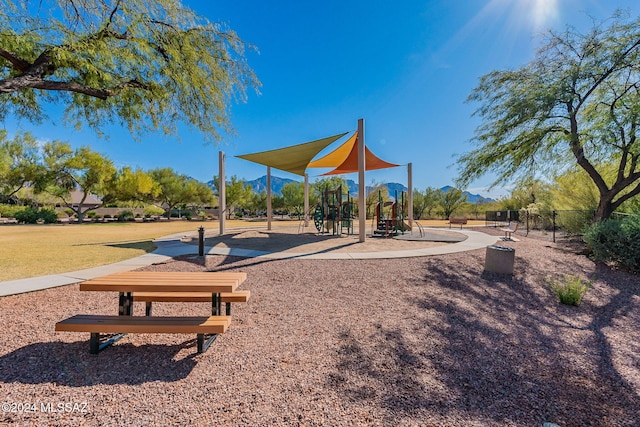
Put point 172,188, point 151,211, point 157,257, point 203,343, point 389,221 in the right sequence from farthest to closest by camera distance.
Result: point 151,211 → point 172,188 → point 389,221 → point 157,257 → point 203,343

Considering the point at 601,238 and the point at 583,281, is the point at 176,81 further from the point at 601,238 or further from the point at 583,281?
the point at 601,238

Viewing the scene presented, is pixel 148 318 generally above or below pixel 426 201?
below

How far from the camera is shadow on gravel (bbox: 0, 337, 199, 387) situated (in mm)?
2260

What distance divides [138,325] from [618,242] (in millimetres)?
10123

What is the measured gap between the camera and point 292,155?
10.8 metres

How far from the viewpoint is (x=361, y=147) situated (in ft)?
30.2

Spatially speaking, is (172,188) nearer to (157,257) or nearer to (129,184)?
(129,184)

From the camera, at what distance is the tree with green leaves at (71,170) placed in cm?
2667

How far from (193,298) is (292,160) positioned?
8921 mm

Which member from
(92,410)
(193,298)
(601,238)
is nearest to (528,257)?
(601,238)

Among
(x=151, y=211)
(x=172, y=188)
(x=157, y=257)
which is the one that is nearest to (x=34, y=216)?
(x=172, y=188)

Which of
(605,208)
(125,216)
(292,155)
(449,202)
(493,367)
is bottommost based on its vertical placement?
(493,367)

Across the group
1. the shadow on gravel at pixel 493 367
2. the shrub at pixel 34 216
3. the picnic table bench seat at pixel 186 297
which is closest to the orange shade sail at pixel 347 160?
the shadow on gravel at pixel 493 367

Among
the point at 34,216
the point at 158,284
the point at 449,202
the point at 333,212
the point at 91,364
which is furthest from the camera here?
the point at 449,202
